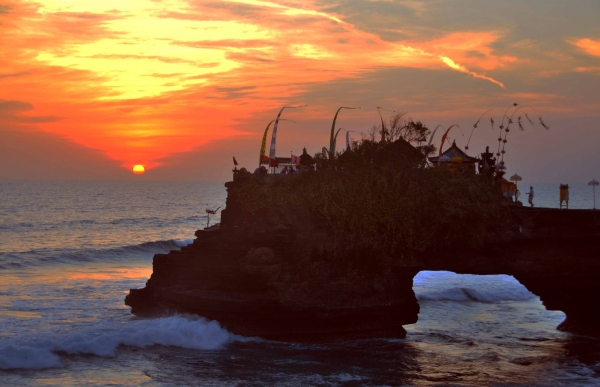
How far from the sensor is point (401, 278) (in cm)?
2186

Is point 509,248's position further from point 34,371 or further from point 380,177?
point 34,371

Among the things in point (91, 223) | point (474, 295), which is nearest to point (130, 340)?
point (474, 295)

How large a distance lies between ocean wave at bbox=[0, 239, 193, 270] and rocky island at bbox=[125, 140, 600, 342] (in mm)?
20221

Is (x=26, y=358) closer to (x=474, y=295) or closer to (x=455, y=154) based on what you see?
(x=474, y=295)

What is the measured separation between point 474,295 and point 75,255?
26662 millimetres

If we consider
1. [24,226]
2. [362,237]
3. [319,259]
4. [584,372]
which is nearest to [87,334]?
[319,259]

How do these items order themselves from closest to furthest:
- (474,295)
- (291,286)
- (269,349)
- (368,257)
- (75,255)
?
(269,349), (291,286), (368,257), (474,295), (75,255)

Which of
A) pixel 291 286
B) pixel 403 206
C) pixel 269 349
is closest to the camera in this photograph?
pixel 269 349

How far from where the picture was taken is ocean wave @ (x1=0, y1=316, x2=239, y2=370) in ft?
61.8

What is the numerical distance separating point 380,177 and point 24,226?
5300 centimetres

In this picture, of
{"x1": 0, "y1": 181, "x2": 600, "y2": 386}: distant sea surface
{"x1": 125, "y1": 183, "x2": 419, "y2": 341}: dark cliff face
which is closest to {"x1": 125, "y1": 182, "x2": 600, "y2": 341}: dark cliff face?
{"x1": 125, "y1": 183, "x2": 419, "y2": 341}: dark cliff face

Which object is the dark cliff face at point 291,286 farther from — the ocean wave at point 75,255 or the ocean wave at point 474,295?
the ocean wave at point 75,255

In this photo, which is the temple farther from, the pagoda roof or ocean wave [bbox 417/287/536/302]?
ocean wave [bbox 417/287/536/302]

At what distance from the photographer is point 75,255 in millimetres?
43875
